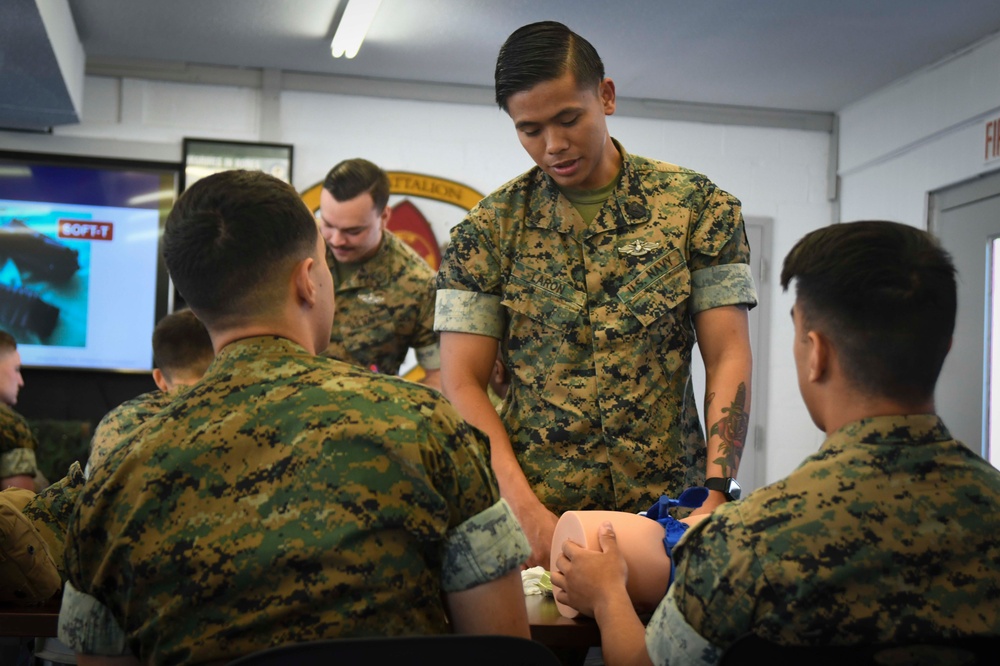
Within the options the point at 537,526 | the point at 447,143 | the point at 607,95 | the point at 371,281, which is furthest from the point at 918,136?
the point at 537,526

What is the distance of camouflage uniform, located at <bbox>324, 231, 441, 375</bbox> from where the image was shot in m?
3.55

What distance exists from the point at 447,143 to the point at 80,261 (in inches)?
81.5

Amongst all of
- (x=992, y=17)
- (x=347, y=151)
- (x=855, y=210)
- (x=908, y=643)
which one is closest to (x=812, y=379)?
(x=908, y=643)

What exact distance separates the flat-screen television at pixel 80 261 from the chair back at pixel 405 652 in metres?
4.74

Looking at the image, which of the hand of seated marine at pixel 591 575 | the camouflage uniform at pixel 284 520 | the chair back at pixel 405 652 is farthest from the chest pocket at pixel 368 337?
the chair back at pixel 405 652

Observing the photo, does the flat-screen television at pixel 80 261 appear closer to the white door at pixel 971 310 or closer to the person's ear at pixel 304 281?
the white door at pixel 971 310

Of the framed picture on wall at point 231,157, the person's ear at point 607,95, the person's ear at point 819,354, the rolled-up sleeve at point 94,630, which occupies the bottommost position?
the rolled-up sleeve at point 94,630

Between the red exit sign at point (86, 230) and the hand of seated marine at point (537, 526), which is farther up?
the red exit sign at point (86, 230)

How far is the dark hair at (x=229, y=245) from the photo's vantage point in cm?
132

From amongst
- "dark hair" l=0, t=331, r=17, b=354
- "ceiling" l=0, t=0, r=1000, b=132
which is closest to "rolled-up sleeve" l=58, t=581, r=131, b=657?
"ceiling" l=0, t=0, r=1000, b=132

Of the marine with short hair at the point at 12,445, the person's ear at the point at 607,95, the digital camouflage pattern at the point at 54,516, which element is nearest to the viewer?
the digital camouflage pattern at the point at 54,516

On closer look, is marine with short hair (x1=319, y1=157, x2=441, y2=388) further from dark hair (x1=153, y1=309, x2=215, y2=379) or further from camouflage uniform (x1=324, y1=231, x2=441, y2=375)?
dark hair (x1=153, y1=309, x2=215, y2=379)

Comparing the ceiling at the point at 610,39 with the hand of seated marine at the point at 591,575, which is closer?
the hand of seated marine at the point at 591,575

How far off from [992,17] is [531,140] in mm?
3516
